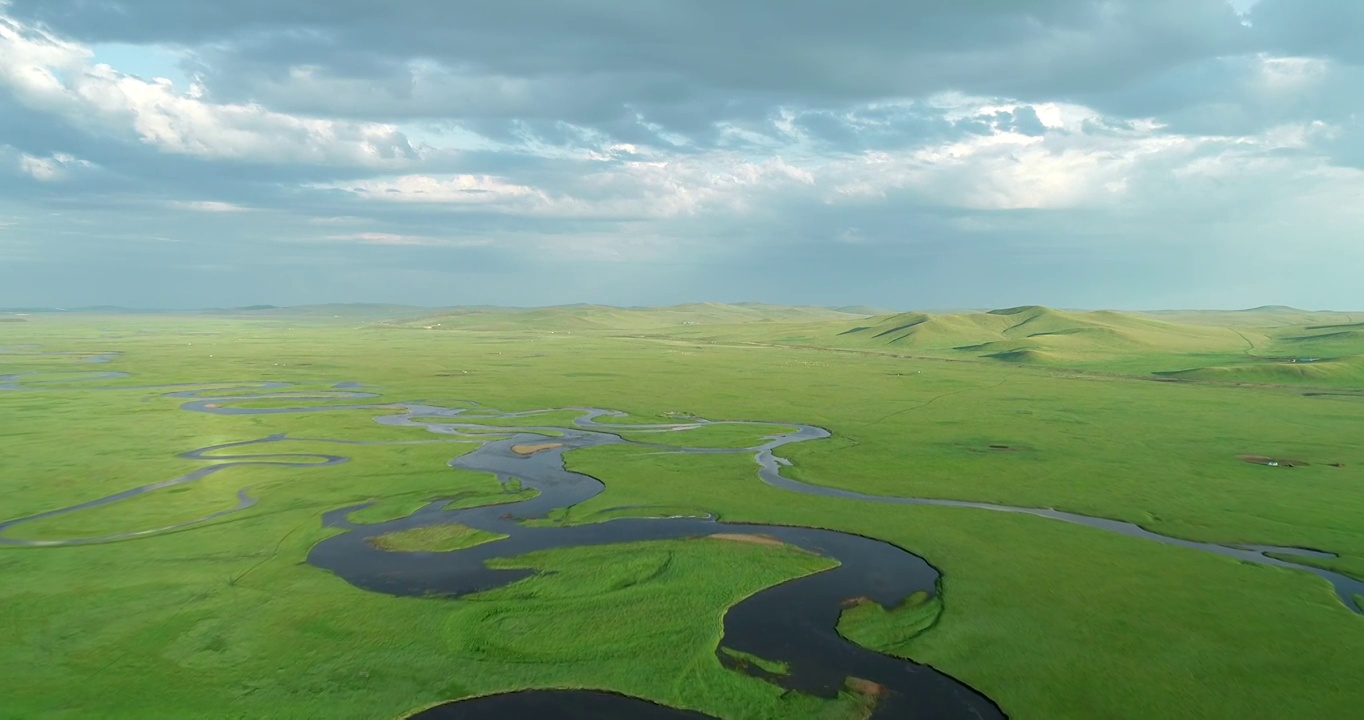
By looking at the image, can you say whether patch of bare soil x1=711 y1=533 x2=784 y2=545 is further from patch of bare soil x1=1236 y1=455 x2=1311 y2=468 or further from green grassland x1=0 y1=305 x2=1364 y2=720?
patch of bare soil x1=1236 y1=455 x2=1311 y2=468

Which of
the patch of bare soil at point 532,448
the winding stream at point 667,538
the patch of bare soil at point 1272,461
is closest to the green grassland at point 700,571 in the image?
the winding stream at point 667,538

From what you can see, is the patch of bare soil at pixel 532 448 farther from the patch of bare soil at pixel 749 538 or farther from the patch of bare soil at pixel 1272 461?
the patch of bare soil at pixel 1272 461

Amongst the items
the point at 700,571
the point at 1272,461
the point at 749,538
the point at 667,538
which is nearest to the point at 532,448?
the point at 667,538

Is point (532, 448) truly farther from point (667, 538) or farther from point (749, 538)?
point (749, 538)

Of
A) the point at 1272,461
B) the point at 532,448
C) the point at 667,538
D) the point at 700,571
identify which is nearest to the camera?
the point at 700,571

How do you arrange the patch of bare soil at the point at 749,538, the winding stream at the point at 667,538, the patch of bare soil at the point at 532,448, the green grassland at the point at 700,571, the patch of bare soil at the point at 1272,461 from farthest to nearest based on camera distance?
the patch of bare soil at the point at 532,448 → the patch of bare soil at the point at 1272,461 → the patch of bare soil at the point at 749,538 → the green grassland at the point at 700,571 → the winding stream at the point at 667,538

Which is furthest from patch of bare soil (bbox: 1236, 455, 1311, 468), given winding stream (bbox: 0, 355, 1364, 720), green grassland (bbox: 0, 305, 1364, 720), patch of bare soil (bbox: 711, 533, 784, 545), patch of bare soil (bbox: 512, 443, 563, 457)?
patch of bare soil (bbox: 512, 443, 563, 457)
